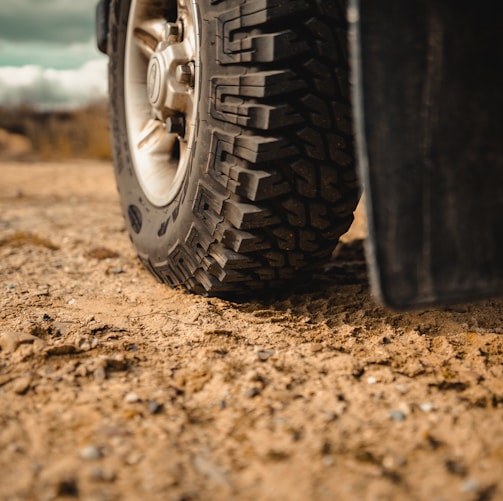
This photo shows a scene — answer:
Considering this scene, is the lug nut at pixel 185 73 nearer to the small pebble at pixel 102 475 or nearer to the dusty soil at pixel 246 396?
the dusty soil at pixel 246 396

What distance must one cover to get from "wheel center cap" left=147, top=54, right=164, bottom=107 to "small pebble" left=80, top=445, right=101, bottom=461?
1.19 meters

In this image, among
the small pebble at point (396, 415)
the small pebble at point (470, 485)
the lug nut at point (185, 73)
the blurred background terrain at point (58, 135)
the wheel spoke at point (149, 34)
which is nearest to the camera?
the small pebble at point (470, 485)

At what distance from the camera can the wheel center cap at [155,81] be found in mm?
1770

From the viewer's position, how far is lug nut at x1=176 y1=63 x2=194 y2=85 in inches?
67.5

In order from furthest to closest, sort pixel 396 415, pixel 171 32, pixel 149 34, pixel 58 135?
1. pixel 58 135
2. pixel 149 34
3. pixel 171 32
4. pixel 396 415

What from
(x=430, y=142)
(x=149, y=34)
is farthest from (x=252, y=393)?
(x=149, y=34)

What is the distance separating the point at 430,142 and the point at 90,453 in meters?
0.77

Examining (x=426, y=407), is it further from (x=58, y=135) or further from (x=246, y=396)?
(x=58, y=135)

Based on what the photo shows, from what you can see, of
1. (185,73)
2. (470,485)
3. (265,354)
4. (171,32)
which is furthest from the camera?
(171,32)

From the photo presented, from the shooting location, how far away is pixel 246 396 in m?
1.11

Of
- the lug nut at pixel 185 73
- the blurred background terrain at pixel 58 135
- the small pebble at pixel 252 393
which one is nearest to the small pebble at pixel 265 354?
the small pebble at pixel 252 393

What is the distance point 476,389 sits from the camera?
1.14 meters

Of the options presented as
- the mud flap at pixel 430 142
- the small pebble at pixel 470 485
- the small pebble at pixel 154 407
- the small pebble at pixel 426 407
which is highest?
the mud flap at pixel 430 142

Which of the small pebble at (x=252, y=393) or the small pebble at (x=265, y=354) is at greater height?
the small pebble at (x=265, y=354)
